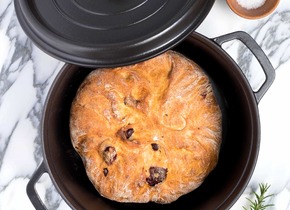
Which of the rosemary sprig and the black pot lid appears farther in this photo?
the rosemary sprig

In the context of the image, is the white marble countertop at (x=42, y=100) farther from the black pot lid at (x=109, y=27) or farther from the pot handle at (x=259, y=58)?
the black pot lid at (x=109, y=27)

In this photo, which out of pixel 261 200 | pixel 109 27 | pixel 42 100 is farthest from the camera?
pixel 42 100

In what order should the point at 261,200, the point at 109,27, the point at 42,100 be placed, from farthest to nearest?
the point at 42,100, the point at 261,200, the point at 109,27

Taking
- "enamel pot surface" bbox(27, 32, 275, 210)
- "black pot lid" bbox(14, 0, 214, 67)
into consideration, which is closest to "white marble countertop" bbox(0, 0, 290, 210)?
"enamel pot surface" bbox(27, 32, 275, 210)

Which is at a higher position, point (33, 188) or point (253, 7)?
point (253, 7)

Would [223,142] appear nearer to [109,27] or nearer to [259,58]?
[259,58]

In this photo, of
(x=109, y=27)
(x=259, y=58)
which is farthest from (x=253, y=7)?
(x=109, y=27)

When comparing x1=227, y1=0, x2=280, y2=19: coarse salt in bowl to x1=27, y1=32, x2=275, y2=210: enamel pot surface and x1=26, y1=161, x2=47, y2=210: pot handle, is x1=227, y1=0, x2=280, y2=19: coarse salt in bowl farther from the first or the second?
x1=26, y1=161, x2=47, y2=210: pot handle
